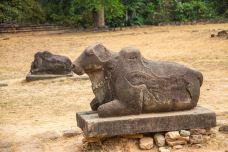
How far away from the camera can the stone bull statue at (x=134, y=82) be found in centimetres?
800

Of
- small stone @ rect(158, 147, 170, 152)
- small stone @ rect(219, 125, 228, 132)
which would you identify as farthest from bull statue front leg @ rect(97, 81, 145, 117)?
small stone @ rect(219, 125, 228, 132)

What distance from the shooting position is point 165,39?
2983 centimetres

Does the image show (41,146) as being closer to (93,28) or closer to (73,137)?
(73,137)

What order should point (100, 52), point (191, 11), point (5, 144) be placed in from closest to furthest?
1. point (100, 52)
2. point (5, 144)
3. point (191, 11)

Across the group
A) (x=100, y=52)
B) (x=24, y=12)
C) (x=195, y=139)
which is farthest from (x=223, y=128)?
(x=24, y=12)

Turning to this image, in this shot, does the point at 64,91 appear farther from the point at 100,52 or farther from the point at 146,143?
the point at 146,143

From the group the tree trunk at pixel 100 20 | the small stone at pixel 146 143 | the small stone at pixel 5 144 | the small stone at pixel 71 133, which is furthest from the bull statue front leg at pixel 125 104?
the tree trunk at pixel 100 20

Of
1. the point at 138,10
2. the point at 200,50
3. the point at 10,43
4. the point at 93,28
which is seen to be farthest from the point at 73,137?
the point at 138,10

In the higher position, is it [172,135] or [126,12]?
[172,135]

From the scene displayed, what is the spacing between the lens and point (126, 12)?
43938 millimetres

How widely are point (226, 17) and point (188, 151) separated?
38.4 m

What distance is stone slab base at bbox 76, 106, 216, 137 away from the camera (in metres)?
7.74

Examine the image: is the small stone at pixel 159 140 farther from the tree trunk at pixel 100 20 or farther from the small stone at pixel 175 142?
the tree trunk at pixel 100 20

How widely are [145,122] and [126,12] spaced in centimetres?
3651
